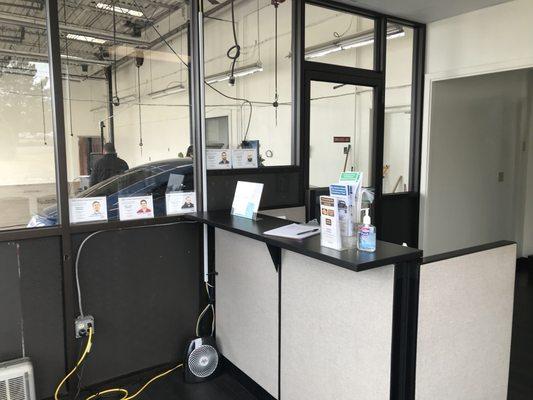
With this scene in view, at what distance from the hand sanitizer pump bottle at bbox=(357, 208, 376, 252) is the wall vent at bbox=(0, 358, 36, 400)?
1.82 m

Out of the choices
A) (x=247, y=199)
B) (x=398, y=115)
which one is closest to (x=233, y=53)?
(x=247, y=199)

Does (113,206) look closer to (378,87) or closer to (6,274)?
(6,274)

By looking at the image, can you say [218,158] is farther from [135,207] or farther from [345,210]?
[345,210]

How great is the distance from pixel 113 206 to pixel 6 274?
656 millimetres

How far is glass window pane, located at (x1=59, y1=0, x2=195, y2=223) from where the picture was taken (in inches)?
97.2

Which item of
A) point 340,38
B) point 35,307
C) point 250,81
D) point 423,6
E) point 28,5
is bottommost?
point 35,307

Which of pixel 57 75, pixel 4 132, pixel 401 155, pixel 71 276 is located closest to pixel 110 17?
pixel 57 75

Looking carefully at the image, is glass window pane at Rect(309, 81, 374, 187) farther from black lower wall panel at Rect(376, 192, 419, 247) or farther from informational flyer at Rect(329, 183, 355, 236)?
informational flyer at Rect(329, 183, 355, 236)

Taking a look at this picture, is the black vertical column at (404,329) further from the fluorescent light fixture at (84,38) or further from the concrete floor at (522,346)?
the fluorescent light fixture at (84,38)

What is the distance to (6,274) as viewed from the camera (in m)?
2.26

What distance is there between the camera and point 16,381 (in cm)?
217

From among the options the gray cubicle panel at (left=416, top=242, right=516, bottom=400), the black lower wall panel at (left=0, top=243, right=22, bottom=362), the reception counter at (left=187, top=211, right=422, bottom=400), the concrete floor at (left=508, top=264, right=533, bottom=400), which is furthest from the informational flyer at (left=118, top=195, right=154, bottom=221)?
the concrete floor at (left=508, top=264, right=533, bottom=400)

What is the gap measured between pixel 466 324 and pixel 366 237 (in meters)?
0.65

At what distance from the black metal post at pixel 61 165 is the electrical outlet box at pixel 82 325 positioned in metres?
0.03
